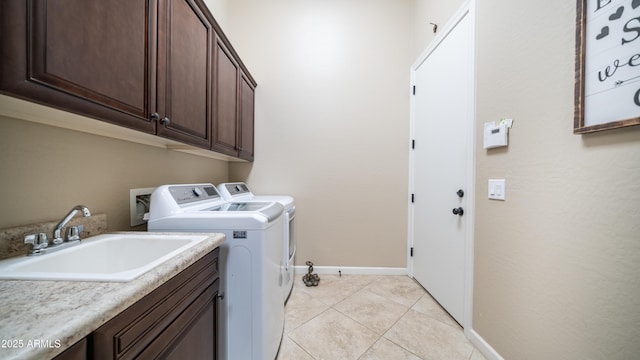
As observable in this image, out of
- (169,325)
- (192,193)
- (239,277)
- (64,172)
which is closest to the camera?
(169,325)

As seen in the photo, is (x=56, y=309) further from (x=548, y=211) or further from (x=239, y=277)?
(x=548, y=211)

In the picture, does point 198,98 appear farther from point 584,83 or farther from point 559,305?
point 559,305

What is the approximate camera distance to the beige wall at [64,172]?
756 millimetres

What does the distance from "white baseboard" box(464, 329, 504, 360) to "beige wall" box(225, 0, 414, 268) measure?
3.20 ft

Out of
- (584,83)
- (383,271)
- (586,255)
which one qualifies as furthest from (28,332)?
(383,271)

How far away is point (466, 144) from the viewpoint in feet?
4.99

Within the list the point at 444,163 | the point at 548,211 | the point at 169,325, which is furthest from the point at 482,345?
the point at 169,325

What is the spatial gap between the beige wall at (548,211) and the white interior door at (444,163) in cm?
15

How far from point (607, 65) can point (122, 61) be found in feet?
5.80

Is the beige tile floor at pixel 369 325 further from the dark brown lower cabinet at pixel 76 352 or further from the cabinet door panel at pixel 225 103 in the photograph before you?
the cabinet door panel at pixel 225 103

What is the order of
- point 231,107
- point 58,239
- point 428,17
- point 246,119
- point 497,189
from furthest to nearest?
1. point 246,119
2. point 428,17
3. point 231,107
4. point 497,189
5. point 58,239

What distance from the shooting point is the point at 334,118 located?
2.42 metres

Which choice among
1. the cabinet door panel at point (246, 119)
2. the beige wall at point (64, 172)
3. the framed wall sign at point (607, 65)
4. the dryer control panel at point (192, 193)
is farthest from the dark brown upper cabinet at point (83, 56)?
the framed wall sign at point (607, 65)

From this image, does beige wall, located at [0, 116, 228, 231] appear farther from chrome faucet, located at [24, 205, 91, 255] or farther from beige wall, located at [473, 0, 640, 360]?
beige wall, located at [473, 0, 640, 360]
